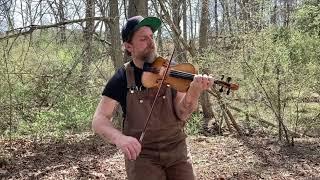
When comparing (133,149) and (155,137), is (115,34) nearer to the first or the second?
(155,137)

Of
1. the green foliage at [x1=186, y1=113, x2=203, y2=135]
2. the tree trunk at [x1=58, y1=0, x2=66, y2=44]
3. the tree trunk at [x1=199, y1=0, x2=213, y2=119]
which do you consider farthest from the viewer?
the tree trunk at [x1=199, y1=0, x2=213, y2=119]

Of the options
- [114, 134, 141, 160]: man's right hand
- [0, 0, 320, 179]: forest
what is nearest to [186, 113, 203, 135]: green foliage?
[0, 0, 320, 179]: forest

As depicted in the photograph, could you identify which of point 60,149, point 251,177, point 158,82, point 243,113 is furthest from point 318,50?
point 158,82

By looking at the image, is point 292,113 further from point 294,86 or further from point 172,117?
point 172,117

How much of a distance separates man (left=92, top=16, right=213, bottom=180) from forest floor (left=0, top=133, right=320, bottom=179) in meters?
3.18

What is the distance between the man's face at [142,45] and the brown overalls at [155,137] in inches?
4.0

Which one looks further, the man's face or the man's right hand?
the man's face

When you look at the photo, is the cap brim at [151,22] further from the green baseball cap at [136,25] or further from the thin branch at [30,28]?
the thin branch at [30,28]

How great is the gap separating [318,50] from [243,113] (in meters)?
1.66

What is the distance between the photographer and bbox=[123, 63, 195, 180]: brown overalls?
2775mm

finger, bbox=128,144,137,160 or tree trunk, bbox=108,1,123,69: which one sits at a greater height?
tree trunk, bbox=108,1,123,69

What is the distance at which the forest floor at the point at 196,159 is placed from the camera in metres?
6.08

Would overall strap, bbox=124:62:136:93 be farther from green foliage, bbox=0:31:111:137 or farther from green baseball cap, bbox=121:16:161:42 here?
green foliage, bbox=0:31:111:137

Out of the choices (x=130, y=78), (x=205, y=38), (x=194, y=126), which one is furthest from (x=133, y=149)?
(x=205, y=38)
